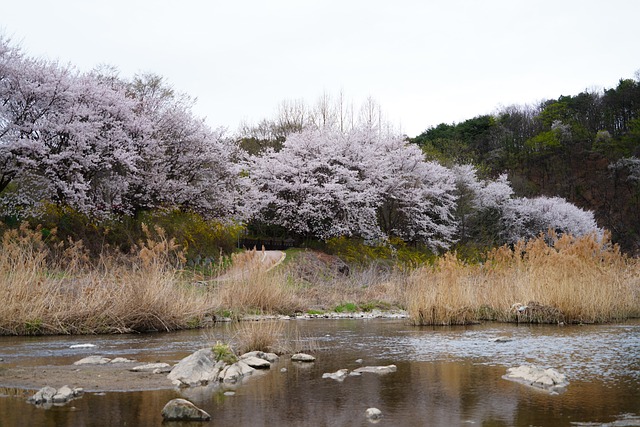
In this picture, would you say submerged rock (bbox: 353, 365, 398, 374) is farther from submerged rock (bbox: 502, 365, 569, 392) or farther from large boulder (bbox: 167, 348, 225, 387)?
large boulder (bbox: 167, 348, 225, 387)

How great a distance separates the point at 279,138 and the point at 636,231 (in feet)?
107

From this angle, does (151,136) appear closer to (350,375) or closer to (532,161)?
(350,375)

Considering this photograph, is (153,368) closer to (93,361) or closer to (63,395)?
(93,361)

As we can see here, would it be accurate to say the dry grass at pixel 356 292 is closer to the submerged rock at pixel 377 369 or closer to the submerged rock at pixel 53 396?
the submerged rock at pixel 377 369

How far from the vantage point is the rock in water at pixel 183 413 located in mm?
5406

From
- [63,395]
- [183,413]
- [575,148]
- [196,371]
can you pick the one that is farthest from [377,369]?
[575,148]

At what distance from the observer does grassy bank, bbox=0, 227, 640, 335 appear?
12.1 metres

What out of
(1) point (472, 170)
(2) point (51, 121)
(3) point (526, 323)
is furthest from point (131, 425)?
(1) point (472, 170)

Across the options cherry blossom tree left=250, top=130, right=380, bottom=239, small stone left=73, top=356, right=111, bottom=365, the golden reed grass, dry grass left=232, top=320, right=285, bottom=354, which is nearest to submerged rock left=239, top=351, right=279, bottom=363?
dry grass left=232, top=320, right=285, bottom=354

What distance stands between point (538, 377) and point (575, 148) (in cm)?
6231

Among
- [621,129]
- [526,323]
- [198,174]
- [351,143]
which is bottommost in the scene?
[526,323]

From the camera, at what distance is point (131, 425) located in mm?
5266

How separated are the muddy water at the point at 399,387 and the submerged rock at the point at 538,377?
0.42 ft

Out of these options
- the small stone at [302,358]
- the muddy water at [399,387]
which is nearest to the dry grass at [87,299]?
the muddy water at [399,387]
